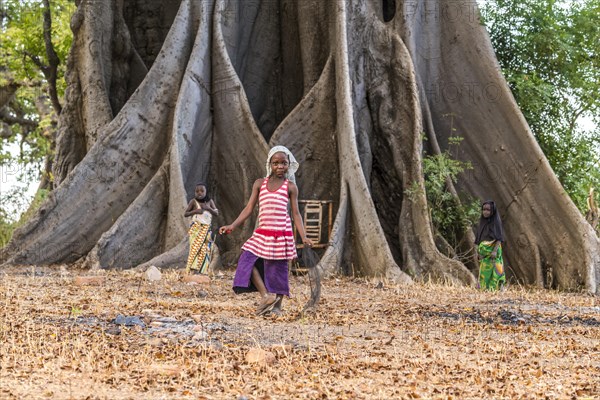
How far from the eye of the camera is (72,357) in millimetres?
4750

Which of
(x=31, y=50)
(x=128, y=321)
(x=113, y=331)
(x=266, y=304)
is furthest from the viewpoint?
(x=31, y=50)

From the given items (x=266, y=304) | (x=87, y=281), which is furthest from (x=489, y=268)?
(x=87, y=281)

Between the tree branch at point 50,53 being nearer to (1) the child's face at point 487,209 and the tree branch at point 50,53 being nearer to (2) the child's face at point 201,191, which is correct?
(2) the child's face at point 201,191

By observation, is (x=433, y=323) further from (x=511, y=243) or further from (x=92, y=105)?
(x=92, y=105)

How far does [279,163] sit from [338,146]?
5.06m

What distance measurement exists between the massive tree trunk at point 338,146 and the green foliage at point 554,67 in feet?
4.14

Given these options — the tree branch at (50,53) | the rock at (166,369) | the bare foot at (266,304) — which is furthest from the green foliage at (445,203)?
the tree branch at (50,53)

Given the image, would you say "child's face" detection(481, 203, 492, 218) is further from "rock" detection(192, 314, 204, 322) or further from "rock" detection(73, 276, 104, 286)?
"rock" detection(192, 314, 204, 322)

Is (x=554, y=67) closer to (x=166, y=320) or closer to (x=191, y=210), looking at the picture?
(x=191, y=210)

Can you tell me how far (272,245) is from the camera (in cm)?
725

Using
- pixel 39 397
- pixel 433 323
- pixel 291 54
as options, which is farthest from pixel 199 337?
pixel 291 54

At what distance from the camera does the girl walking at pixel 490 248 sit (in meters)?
10.6

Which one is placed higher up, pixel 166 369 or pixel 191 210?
pixel 191 210

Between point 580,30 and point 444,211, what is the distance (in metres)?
4.48
